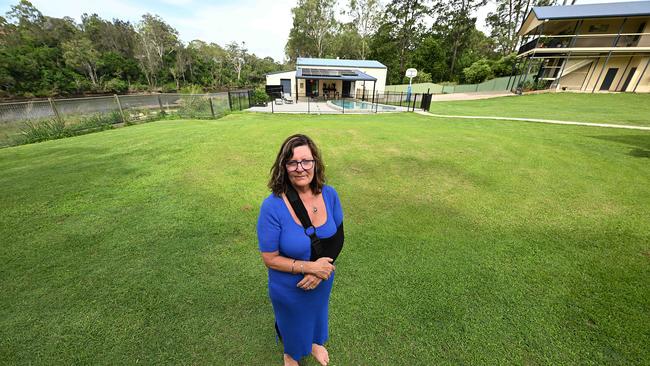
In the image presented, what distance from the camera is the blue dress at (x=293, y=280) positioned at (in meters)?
1.46

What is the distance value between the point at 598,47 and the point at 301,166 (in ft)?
110

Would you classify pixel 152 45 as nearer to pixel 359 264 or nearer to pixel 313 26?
pixel 313 26

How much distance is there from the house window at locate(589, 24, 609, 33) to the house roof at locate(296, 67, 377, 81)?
19.9 m

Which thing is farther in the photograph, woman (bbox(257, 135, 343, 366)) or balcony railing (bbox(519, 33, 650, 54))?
balcony railing (bbox(519, 33, 650, 54))

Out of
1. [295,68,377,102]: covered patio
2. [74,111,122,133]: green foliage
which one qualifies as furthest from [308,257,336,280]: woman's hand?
[295,68,377,102]: covered patio

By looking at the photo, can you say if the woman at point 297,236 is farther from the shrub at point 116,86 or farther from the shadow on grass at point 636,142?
the shrub at point 116,86

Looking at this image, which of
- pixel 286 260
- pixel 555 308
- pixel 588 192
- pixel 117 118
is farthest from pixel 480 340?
pixel 117 118

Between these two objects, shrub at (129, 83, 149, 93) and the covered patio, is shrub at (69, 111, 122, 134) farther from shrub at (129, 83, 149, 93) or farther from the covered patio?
shrub at (129, 83, 149, 93)

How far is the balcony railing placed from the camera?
20.7m

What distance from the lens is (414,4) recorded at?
139ft

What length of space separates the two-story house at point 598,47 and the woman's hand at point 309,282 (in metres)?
30.8

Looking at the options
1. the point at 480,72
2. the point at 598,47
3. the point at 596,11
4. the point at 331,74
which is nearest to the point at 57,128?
the point at 331,74

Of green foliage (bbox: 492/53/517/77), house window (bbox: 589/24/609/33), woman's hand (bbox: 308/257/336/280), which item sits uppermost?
house window (bbox: 589/24/609/33)

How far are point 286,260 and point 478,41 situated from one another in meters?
61.6
